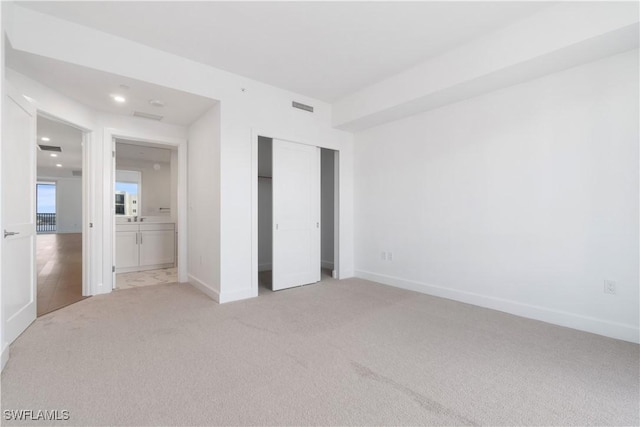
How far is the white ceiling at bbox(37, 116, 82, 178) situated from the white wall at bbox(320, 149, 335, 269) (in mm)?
4289

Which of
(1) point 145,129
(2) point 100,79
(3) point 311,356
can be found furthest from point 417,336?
(1) point 145,129

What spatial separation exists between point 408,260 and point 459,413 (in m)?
2.84

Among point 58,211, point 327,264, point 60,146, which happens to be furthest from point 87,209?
point 58,211

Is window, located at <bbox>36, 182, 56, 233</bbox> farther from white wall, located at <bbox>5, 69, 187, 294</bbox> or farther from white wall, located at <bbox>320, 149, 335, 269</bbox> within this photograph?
white wall, located at <bbox>320, 149, 335, 269</bbox>

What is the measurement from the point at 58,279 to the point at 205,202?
306 centimetres

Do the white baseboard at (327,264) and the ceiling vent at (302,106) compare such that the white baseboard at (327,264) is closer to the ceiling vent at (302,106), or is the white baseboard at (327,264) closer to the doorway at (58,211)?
the ceiling vent at (302,106)

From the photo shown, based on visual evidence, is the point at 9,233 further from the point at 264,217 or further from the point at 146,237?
the point at 264,217

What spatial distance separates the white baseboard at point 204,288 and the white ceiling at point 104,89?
2.43 metres

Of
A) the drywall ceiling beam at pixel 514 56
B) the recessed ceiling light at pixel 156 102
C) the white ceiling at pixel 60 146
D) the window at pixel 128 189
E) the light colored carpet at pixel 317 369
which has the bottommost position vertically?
the light colored carpet at pixel 317 369

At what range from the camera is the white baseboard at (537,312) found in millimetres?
2689

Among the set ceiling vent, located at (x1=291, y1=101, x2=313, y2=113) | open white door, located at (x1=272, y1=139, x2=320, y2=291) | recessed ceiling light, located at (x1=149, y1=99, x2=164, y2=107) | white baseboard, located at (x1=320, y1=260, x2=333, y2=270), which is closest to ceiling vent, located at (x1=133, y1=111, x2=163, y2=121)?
recessed ceiling light, located at (x1=149, y1=99, x2=164, y2=107)

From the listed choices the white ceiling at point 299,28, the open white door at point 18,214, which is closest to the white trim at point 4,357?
the open white door at point 18,214

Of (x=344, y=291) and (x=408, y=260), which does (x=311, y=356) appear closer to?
(x=344, y=291)

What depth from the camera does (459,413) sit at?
169 cm
